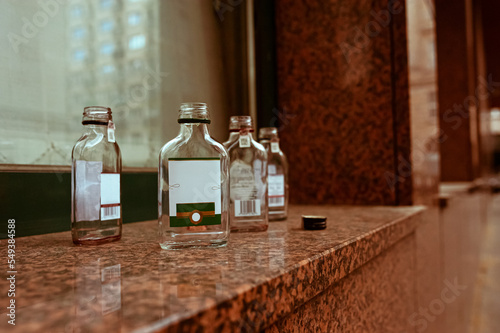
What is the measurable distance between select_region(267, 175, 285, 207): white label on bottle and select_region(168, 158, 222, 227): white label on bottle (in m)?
0.41

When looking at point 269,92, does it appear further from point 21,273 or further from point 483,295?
point 483,295

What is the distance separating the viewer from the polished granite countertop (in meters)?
0.34

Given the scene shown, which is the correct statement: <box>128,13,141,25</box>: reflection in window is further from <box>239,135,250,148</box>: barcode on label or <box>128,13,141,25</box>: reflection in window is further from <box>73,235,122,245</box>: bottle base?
<box>73,235,122,245</box>: bottle base

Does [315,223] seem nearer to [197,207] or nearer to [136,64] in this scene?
[197,207]

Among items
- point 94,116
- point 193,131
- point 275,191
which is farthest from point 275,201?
point 94,116

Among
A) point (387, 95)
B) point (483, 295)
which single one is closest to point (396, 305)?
point (387, 95)

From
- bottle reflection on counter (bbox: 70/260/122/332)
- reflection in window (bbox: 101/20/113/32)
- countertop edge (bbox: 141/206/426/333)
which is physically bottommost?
countertop edge (bbox: 141/206/426/333)

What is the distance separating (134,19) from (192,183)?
2.28ft

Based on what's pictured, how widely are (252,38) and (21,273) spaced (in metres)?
1.30

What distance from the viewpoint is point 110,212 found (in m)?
0.73

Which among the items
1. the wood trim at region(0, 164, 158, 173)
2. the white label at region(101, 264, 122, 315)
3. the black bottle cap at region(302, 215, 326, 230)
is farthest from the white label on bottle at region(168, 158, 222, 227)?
the wood trim at region(0, 164, 158, 173)

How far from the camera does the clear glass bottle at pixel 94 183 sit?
71 centimetres

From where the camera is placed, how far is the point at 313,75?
5.15 ft

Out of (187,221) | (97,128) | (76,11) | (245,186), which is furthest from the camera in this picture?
(76,11)
